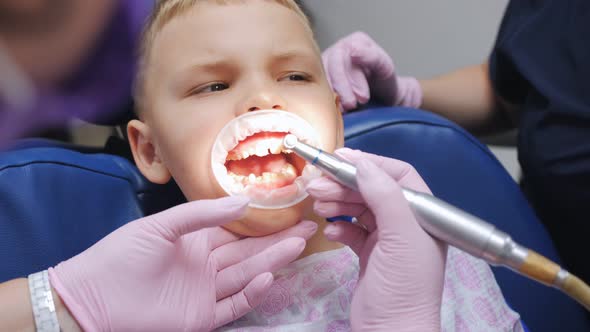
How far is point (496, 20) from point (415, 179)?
1.40 meters

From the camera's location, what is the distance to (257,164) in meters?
0.95

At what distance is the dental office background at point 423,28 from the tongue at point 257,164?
117 centimetres

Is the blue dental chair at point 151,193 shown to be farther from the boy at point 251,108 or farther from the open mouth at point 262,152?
the open mouth at point 262,152

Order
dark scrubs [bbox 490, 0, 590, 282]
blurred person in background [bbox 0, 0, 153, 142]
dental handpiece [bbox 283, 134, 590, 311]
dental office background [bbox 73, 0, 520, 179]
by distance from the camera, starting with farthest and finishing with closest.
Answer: dental office background [bbox 73, 0, 520, 179], dark scrubs [bbox 490, 0, 590, 282], dental handpiece [bbox 283, 134, 590, 311], blurred person in background [bbox 0, 0, 153, 142]

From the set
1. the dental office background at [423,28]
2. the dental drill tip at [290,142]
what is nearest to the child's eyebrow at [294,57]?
the dental drill tip at [290,142]

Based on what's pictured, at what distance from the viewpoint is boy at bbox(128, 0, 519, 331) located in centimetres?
91

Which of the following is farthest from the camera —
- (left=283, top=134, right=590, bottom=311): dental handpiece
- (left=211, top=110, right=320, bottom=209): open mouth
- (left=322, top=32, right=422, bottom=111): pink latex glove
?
(left=322, top=32, right=422, bottom=111): pink latex glove

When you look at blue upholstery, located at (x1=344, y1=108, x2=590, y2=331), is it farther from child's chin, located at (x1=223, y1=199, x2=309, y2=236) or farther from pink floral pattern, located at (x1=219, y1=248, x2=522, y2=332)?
child's chin, located at (x1=223, y1=199, x2=309, y2=236)

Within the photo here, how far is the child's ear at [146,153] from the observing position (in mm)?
1037

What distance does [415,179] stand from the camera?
885 millimetres

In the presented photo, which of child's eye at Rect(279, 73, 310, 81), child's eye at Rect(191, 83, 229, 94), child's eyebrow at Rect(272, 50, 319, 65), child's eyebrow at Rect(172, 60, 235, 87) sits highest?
child's eyebrow at Rect(172, 60, 235, 87)

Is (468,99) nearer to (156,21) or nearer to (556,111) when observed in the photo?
(556,111)

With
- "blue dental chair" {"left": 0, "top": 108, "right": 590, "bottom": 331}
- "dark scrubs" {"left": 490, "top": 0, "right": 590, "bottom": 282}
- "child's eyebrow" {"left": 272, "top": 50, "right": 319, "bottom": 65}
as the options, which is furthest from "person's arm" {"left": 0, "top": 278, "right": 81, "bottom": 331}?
"dark scrubs" {"left": 490, "top": 0, "right": 590, "bottom": 282}

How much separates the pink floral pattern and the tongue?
0.68 feet
